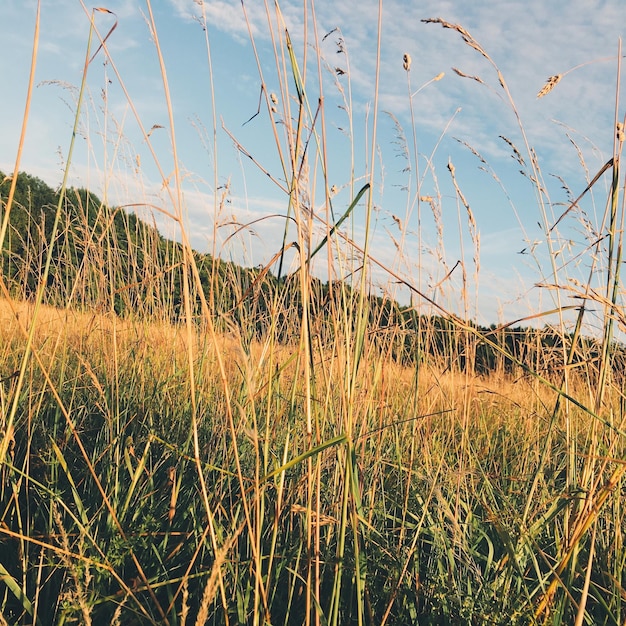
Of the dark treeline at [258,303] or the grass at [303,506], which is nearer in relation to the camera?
the grass at [303,506]

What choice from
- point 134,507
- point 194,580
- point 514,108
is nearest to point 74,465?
point 134,507

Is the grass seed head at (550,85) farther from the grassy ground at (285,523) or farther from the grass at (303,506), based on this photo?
the grassy ground at (285,523)

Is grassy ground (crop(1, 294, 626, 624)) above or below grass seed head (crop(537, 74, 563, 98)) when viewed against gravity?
below

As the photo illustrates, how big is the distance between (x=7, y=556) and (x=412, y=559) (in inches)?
38.3

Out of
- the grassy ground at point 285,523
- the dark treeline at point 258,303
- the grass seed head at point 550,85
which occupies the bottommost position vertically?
the grassy ground at point 285,523

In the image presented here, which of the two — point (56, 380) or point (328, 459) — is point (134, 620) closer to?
point (328, 459)

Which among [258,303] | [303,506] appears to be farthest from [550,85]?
[258,303]

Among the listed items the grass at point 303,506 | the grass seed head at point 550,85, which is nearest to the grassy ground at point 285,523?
the grass at point 303,506

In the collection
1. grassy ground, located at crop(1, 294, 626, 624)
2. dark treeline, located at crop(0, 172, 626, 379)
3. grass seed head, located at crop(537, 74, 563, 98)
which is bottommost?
grassy ground, located at crop(1, 294, 626, 624)

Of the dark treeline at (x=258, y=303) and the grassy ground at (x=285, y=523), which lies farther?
the dark treeline at (x=258, y=303)

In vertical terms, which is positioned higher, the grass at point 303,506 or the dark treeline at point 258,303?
the dark treeline at point 258,303

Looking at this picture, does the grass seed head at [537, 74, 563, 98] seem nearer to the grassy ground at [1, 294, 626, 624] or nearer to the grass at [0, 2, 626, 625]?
the grass at [0, 2, 626, 625]

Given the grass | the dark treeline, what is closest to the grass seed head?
the grass

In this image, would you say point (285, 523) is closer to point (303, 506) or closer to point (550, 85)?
point (303, 506)
